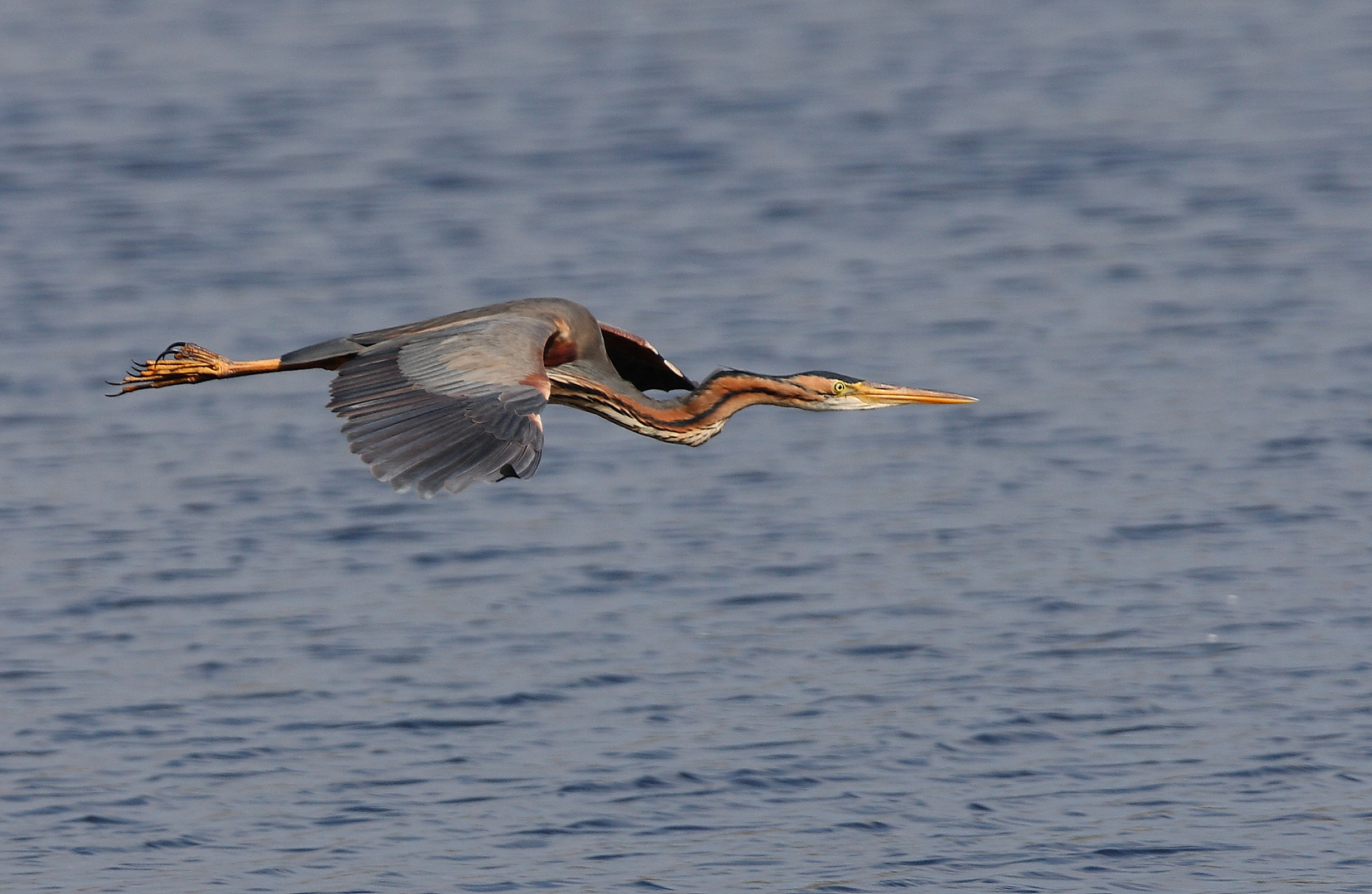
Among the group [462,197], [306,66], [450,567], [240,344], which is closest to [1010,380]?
[450,567]

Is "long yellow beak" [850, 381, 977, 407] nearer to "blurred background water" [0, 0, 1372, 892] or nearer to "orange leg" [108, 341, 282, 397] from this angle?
"blurred background water" [0, 0, 1372, 892]

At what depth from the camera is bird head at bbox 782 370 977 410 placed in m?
8.45

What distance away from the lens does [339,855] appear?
8.34 metres

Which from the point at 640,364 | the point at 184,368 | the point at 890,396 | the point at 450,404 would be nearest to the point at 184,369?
the point at 184,368

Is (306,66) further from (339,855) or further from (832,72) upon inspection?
(339,855)

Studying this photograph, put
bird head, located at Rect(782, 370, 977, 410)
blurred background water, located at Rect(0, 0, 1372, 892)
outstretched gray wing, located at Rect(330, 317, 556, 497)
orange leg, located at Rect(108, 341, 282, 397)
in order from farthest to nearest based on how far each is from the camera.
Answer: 1. blurred background water, located at Rect(0, 0, 1372, 892)
2. bird head, located at Rect(782, 370, 977, 410)
3. orange leg, located at Rect(108, 341, 282, 397)
4. outstretched gray wing, located at Rect(330, 317, 556, 497)

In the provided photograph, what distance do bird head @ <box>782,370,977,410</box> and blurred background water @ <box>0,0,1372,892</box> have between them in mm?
1442

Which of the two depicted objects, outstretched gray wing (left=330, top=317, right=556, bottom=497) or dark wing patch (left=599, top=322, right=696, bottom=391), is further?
dark wing patch (left=599, top=322, right=696, bottom=391)

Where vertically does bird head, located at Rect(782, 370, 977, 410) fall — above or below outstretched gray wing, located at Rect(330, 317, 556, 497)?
below

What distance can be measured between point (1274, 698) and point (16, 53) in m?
16.4

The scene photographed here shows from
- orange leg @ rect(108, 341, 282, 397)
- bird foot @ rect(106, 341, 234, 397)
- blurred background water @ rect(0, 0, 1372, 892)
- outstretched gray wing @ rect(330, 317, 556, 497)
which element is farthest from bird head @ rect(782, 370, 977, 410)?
bird foot @ rect(106, 341, 234, 397)

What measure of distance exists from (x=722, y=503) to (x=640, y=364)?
10.6ft

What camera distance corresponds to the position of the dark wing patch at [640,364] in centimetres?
854

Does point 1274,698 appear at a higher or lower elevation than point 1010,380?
lower
